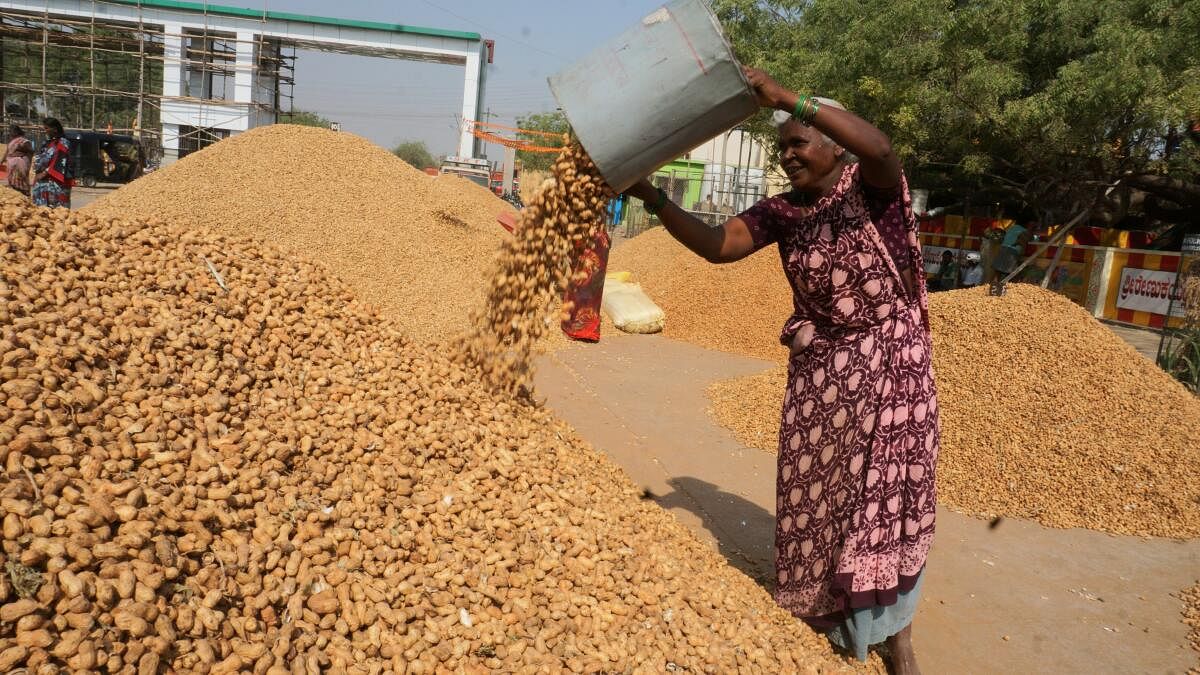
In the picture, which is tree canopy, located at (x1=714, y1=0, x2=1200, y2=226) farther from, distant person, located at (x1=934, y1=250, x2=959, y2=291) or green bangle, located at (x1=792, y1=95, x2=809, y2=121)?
green bangle, located at (x1=792, y1=95, x2=809, y2=121)

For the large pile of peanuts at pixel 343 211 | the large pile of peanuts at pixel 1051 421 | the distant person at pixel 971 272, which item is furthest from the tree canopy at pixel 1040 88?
the large pile of peanuts at pixel 343 211

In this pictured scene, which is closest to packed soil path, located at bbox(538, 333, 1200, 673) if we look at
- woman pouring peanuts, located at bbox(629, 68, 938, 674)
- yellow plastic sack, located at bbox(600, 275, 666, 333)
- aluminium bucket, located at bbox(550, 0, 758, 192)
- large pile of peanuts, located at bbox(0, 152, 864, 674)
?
woman pouring peanuts, located at bbox(629, 68, 938, 674)

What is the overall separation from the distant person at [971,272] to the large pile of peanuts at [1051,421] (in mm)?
8343

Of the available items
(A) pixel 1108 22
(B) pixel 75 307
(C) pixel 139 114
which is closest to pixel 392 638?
(B) pixel 75 307

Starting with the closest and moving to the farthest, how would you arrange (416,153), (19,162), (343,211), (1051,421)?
1. (1051,421)
2. (19,162)
3. (343,211)
4. (416,153)

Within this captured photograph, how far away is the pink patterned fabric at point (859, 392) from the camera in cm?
227

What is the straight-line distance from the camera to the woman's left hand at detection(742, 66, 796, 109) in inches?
83.9

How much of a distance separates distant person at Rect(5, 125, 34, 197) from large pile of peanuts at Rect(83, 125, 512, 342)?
30.5 inches

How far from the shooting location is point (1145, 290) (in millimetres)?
11797

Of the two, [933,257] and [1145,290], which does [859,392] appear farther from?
[933,257]

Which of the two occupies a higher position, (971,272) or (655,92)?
(655,92)

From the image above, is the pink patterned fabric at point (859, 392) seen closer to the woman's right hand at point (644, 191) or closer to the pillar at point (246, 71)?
the woman's right hand at point (644, 191)

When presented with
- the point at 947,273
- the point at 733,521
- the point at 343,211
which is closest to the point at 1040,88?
the point at 947,273

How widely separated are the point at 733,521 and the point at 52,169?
7348 mm
